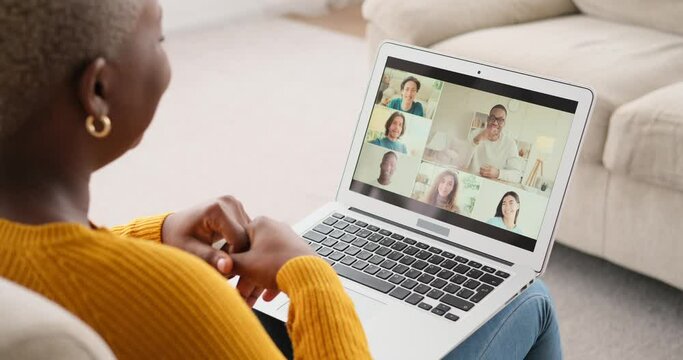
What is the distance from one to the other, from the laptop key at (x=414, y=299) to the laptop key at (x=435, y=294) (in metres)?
0.01

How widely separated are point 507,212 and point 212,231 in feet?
1.44

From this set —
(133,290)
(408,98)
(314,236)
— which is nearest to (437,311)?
(314,236)

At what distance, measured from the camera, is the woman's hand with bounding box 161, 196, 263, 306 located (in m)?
1.00

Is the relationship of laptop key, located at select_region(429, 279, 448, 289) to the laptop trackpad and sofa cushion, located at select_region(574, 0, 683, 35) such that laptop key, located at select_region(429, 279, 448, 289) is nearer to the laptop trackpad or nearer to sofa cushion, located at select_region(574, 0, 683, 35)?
the laptop trackpad

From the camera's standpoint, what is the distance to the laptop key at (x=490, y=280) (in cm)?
119

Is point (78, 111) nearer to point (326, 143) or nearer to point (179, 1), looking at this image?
point (326, 143)

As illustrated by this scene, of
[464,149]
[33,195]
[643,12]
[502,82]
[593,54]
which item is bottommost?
[33,195]

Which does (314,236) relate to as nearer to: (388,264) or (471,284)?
(388,264)

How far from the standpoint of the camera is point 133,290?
692mm

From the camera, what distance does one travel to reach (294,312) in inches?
35.3

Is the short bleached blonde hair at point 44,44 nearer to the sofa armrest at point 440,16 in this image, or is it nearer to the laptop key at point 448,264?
the laptop key at point 448,264

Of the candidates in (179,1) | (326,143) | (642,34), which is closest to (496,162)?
(642,34)

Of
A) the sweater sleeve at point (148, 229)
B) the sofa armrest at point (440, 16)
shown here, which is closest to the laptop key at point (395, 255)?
the sweater sleeve at point (148, 229)

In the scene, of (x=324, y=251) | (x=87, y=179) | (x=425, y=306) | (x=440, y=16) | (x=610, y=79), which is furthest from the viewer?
(x=440, y=16)
